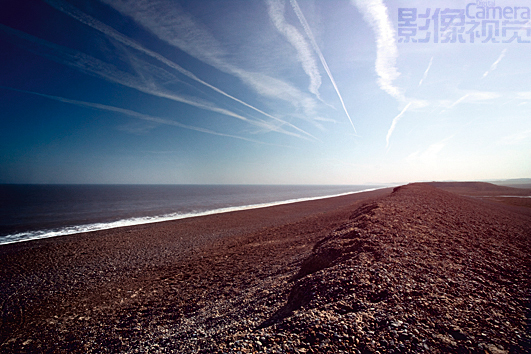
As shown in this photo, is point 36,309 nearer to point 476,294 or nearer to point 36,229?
Answer: point 476,294

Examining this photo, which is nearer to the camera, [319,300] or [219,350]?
[219,350]

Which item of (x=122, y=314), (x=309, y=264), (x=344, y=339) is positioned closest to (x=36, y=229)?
(x=122, y=314)

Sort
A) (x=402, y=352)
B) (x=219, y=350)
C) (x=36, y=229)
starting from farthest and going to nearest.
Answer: (x=36, y=229) → (x=219, y=350) → (x=402, y=352)

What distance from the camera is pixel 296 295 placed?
5016 millimetres

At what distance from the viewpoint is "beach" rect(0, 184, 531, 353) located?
3.32 meters

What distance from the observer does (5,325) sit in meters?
6.40

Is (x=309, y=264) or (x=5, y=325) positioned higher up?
(x=309, y=264)

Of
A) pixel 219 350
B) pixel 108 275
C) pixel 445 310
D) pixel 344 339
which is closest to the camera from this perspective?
pixel 344 339

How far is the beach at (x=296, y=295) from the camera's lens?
3.32 meters

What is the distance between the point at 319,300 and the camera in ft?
14.2

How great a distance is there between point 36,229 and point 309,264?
88.0ft

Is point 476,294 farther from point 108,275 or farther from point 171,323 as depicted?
point 108,275

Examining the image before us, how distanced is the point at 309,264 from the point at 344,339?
4.03 meters

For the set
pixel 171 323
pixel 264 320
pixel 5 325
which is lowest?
pixel 5 325
